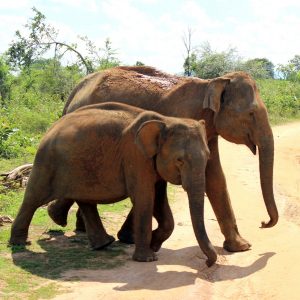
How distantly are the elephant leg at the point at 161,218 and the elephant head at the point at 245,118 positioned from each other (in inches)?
39.8

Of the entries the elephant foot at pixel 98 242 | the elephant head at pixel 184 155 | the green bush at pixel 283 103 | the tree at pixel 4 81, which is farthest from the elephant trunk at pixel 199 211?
the tree at pixel 4 81

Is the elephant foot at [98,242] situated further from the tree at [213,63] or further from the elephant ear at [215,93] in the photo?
the tree at [213,63]

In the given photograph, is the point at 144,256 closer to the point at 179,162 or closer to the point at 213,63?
the point at 179,162

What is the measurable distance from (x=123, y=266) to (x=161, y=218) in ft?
2.86

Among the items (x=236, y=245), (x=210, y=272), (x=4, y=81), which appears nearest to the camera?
(x=210, y=272)

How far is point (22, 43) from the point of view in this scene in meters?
27.4

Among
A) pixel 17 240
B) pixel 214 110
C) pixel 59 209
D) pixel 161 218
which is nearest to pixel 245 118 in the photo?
pixel 214 110

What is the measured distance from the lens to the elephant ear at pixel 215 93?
701cm

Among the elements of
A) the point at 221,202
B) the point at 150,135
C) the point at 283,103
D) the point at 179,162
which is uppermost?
the point at 283,103

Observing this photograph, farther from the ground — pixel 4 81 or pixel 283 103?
pixel 4 81

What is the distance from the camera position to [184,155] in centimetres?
599

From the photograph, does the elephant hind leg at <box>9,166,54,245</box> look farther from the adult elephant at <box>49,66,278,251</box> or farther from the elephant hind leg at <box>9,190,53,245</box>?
the adult elephant at <box>49,66,278,251</box>

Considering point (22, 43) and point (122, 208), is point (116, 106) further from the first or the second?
→ point (22, 43)

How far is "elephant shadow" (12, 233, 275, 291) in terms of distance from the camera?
571 centimetres
